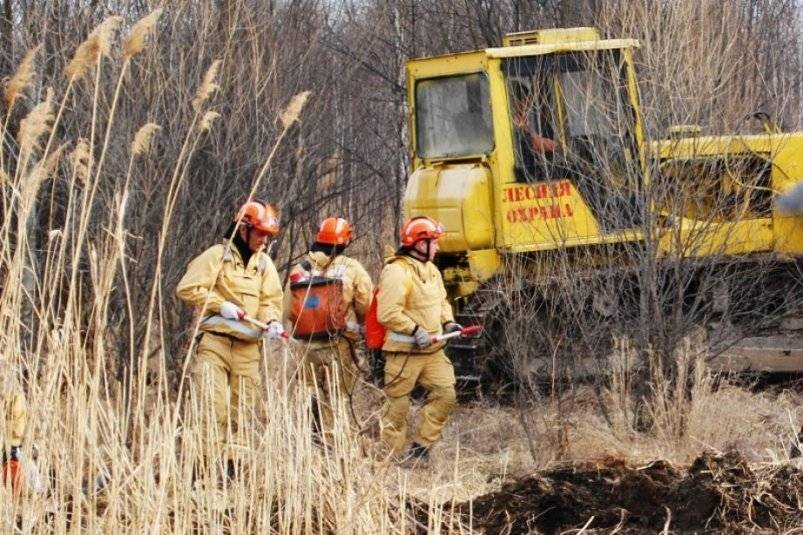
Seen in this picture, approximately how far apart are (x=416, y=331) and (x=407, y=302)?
0.25 metres

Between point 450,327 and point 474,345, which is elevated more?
point 450,327

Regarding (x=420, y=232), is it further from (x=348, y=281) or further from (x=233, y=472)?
(x=233, y=472)

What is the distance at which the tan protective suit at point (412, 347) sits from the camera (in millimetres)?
10406

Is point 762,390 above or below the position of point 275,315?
below

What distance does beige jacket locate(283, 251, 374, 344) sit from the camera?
35.8 feet

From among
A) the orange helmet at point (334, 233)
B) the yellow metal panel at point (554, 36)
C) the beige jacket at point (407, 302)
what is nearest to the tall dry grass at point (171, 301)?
the beige jacket at point (407, 302)

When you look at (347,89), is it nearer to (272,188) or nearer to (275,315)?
(272,188)

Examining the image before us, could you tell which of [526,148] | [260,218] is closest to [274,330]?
[260,218]

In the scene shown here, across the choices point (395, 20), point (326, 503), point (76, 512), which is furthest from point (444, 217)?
point (395, 20)

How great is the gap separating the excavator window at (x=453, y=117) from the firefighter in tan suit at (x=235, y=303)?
2900 millimetres

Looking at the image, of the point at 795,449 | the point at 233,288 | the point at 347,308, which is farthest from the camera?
the point at 347,308

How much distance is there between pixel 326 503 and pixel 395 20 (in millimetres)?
17557

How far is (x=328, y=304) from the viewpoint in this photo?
35.2 ft

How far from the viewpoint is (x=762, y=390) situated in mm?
12508
